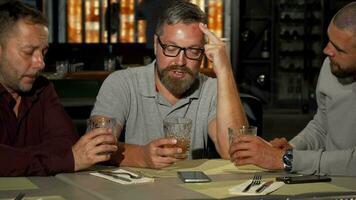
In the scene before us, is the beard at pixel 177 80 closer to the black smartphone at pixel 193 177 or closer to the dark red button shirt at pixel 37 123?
the dark red button shirt at pixel 37 123

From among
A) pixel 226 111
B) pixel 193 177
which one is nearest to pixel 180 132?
pixel 193 177

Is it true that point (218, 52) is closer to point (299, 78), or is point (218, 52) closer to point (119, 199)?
point (119, 199)

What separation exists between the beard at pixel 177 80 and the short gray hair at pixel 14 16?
1.84 feet

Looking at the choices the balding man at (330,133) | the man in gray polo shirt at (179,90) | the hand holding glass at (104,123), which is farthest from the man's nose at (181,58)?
the hand holding glass at (104,123)

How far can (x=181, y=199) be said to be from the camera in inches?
74.5

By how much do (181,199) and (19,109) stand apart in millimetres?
1019

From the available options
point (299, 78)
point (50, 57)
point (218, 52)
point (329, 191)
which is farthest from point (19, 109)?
point (299, 78)

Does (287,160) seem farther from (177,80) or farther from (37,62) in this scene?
(37,62)

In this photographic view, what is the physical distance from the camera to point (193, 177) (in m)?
2.19

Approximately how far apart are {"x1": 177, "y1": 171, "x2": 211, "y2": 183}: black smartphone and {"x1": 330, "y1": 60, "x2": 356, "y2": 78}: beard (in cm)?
101

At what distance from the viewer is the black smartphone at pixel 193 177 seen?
2156mm

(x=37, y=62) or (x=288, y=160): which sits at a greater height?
(x=37, y=62)

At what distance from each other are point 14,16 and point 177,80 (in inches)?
28.7

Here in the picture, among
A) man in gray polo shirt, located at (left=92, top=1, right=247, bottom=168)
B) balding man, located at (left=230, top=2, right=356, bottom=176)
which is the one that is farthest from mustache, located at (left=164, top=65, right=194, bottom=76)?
balding man, located at (left=230, top=2, right=356, bottom=176)
